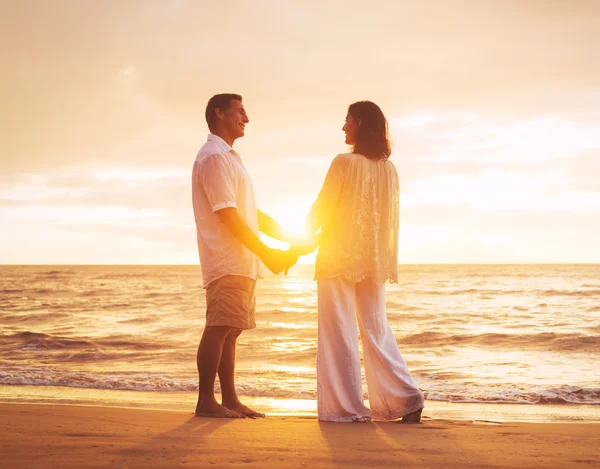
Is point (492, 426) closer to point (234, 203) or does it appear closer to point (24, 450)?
point (234, 203)

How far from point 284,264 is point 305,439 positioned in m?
1.41

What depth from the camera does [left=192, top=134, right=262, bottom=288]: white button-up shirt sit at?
412cm

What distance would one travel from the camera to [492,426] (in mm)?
4129

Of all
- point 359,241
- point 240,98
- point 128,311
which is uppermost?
point 240,98

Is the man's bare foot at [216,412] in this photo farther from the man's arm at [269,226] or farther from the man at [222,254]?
the man's arm at [269,226]

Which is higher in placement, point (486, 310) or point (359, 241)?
point (359, 241)

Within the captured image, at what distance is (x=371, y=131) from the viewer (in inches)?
169

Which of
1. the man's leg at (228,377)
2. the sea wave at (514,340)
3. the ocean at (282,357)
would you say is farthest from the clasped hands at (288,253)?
the sea wave at (514,340)

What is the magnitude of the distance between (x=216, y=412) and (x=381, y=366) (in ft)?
3.65

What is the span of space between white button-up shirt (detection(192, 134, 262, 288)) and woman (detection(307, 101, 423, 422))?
0.47m

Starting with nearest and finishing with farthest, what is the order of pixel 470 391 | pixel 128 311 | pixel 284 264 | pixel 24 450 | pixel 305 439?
1. pixel 24 450
2. pixel 305 439
3. pixel 284 264
4. pixel 470 391
5. pixel 128 311

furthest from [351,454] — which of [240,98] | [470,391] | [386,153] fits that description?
[470,391]

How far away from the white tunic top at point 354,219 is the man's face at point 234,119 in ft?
2.42

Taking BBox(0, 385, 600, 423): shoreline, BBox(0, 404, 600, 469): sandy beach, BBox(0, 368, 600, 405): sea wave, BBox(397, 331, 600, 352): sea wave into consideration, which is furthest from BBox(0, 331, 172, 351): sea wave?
BBox(0, 404, 600, 469): sandy beach
